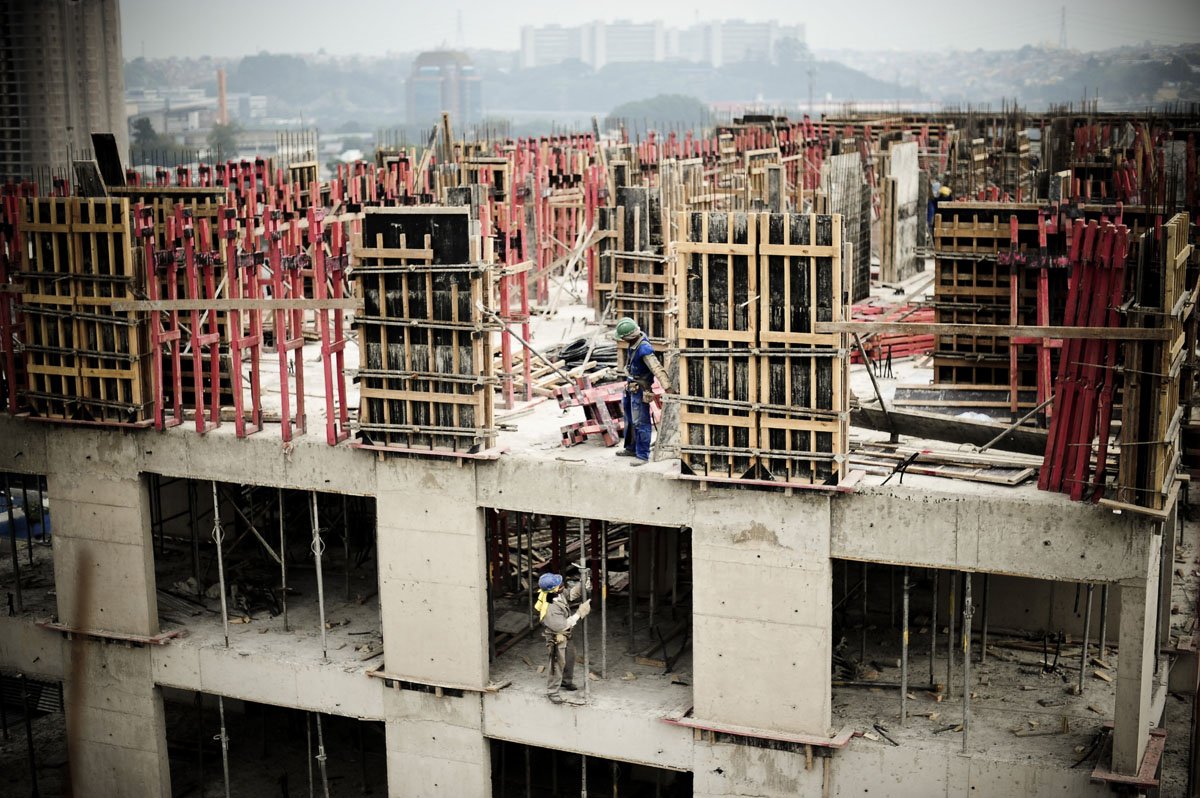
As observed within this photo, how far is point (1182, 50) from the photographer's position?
115875mm

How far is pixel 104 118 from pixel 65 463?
57.6 meters

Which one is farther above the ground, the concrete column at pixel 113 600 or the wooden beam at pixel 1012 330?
the wooden beam at pixel 1012 330

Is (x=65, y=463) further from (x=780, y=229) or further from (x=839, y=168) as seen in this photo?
(x=839, y=168)

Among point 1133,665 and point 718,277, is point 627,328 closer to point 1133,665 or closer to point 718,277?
point 718,277

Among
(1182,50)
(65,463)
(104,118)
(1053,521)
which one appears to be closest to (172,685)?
(65,463)

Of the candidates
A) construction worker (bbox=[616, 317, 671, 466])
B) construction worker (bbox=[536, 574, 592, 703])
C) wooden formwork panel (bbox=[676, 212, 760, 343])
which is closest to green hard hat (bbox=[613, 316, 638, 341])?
construction worker (bbox=[616, 317, 671, 466])

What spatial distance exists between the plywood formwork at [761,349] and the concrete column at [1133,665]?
3.46 metres

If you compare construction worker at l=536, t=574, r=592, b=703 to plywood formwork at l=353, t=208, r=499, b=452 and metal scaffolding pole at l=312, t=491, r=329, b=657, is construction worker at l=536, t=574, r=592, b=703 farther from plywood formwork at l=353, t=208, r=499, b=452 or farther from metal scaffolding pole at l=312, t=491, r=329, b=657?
metal scaffolding pole at l=312, t=491, r=329, b=657

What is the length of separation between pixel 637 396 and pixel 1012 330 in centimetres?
474

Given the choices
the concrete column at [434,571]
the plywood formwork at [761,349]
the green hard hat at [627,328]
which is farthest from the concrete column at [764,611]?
the concrete column at [434,571]

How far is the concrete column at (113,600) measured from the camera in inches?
815

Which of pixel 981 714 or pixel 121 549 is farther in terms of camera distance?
pixel 121 549

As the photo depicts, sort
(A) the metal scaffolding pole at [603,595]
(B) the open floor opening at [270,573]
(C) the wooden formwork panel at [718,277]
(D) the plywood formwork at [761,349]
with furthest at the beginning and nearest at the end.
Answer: (B) the open floor opening at [270,573] → (A) the metal scaffolding pole at [603,595] → (C) the wooden formwork panel at [718,277] → (D) the plywood formwork at [761,349]

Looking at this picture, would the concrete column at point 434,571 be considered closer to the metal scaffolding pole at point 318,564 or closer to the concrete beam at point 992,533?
the metal scaffolding pole at point 318,564
